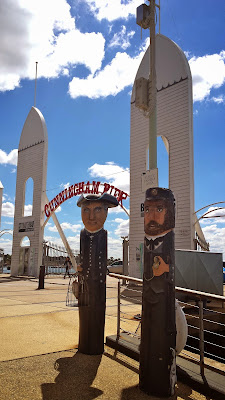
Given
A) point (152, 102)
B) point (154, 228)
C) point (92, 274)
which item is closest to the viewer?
point (154, 228)

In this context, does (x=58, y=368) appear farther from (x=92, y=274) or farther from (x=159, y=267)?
(x=159, y=267)

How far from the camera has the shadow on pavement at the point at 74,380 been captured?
147 inches

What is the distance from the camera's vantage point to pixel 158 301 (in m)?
3.92

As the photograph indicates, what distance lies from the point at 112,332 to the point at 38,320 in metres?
1.95

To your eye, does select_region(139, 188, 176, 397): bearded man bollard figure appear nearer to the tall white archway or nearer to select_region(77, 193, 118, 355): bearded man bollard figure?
select_region(77, 193, 118, 355): bearded man bollard figure

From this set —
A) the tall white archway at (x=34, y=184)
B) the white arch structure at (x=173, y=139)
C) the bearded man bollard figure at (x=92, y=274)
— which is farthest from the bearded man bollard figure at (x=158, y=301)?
the tall white archway at (x=34, y=184)

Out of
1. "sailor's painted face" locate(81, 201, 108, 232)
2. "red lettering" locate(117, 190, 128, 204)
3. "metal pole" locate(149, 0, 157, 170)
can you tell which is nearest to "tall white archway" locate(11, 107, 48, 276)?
"red lettering" locate(117, 190, 128, 204)

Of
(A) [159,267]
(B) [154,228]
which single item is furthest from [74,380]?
(B) [154,228]

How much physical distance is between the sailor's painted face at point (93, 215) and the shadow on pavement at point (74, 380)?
1.96 m

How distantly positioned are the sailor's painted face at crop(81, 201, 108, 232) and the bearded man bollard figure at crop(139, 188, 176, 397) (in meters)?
1.48

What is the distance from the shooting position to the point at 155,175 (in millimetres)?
5129

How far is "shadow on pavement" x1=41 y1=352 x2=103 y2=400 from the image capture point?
147 inches

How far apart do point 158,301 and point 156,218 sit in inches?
38.5

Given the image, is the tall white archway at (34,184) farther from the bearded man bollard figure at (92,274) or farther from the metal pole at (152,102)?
the metal pole at (152,102)
